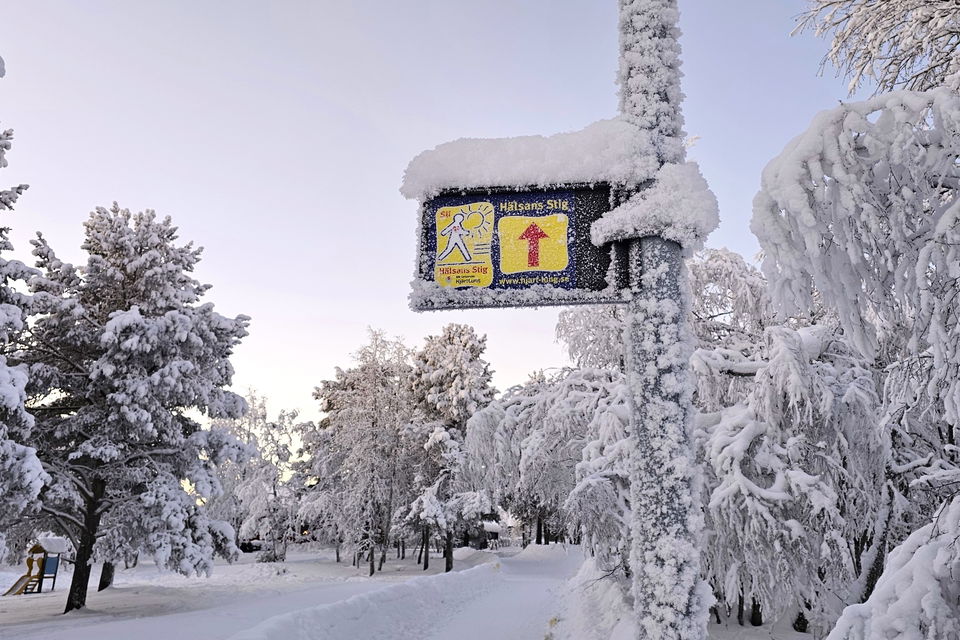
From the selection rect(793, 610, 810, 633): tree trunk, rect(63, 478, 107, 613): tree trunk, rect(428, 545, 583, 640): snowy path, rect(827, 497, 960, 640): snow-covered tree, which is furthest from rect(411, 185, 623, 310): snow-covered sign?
rect(63, 478, 107, 613): tree trunk

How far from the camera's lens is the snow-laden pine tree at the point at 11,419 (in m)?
12.3

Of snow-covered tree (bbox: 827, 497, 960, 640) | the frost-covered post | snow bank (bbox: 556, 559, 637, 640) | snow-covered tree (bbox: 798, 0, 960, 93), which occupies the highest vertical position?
snow-covered tree (bbox: 798, 0, 960, 93)

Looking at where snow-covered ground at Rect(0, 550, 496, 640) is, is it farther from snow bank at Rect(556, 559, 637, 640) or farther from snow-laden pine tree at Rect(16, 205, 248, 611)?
snow bank at Rect(556, 559, 637, 640)

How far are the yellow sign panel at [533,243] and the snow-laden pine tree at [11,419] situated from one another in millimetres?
13543

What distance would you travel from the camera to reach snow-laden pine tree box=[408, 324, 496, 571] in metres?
30.5

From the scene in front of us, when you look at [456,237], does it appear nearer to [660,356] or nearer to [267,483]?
[660,356]

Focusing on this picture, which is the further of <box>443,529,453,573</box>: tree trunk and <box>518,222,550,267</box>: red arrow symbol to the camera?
<box>443,529,453,573</box>: tree trunk

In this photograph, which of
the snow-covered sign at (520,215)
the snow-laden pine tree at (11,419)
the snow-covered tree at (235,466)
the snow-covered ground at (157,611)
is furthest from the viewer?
the snow-covered tree at (235,466)

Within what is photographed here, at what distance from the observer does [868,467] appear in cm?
732

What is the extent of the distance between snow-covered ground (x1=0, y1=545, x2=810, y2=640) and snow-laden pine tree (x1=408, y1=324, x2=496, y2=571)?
7.31 m

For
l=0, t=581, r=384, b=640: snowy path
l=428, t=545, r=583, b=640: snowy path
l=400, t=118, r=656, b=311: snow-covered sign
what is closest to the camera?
l=400, t=118, r=656, b=311: snow-covered sign

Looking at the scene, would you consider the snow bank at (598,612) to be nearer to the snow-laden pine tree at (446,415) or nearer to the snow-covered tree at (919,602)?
the snow-covered tree at (919,602)

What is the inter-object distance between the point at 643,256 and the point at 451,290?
30.9 inches

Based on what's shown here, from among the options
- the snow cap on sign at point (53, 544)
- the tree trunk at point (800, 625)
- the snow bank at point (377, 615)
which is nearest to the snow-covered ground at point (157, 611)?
the snow cap on sign at point (53, 544)
